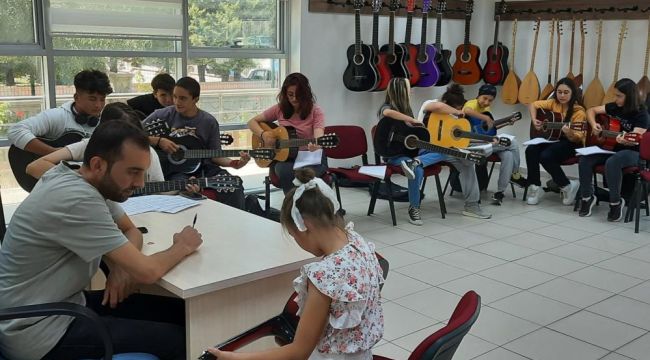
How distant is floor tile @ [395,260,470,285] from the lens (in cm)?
395

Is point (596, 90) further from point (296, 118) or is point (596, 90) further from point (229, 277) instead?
point (229, 277)

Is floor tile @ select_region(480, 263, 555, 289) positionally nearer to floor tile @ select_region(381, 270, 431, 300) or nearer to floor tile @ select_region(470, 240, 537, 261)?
floor tile @ select_region(470, 240, 537, 261)

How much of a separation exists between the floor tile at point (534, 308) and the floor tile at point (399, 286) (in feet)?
1.47

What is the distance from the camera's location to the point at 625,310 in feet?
11.7

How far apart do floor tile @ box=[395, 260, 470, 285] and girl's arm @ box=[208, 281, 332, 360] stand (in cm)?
235

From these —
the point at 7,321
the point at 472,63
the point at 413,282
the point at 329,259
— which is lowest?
the point at 413,282

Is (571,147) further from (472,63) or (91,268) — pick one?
(91,268)

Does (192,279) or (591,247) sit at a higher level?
(192,279)

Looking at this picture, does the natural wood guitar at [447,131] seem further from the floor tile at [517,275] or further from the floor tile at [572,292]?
the floor tile at [572,292]

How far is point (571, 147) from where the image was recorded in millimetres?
5961

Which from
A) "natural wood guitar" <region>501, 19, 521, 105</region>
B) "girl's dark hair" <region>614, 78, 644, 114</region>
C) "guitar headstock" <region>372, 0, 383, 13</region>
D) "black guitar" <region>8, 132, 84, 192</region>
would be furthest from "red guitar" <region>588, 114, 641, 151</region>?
"black guitar" <region>8, 132, 84, 192</region>

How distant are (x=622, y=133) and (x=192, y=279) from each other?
4.59 meters

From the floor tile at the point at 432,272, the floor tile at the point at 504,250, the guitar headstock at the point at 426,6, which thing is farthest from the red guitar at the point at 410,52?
the floor tile at the point at 432,272

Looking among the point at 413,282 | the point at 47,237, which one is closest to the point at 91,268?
the point at 47,237
